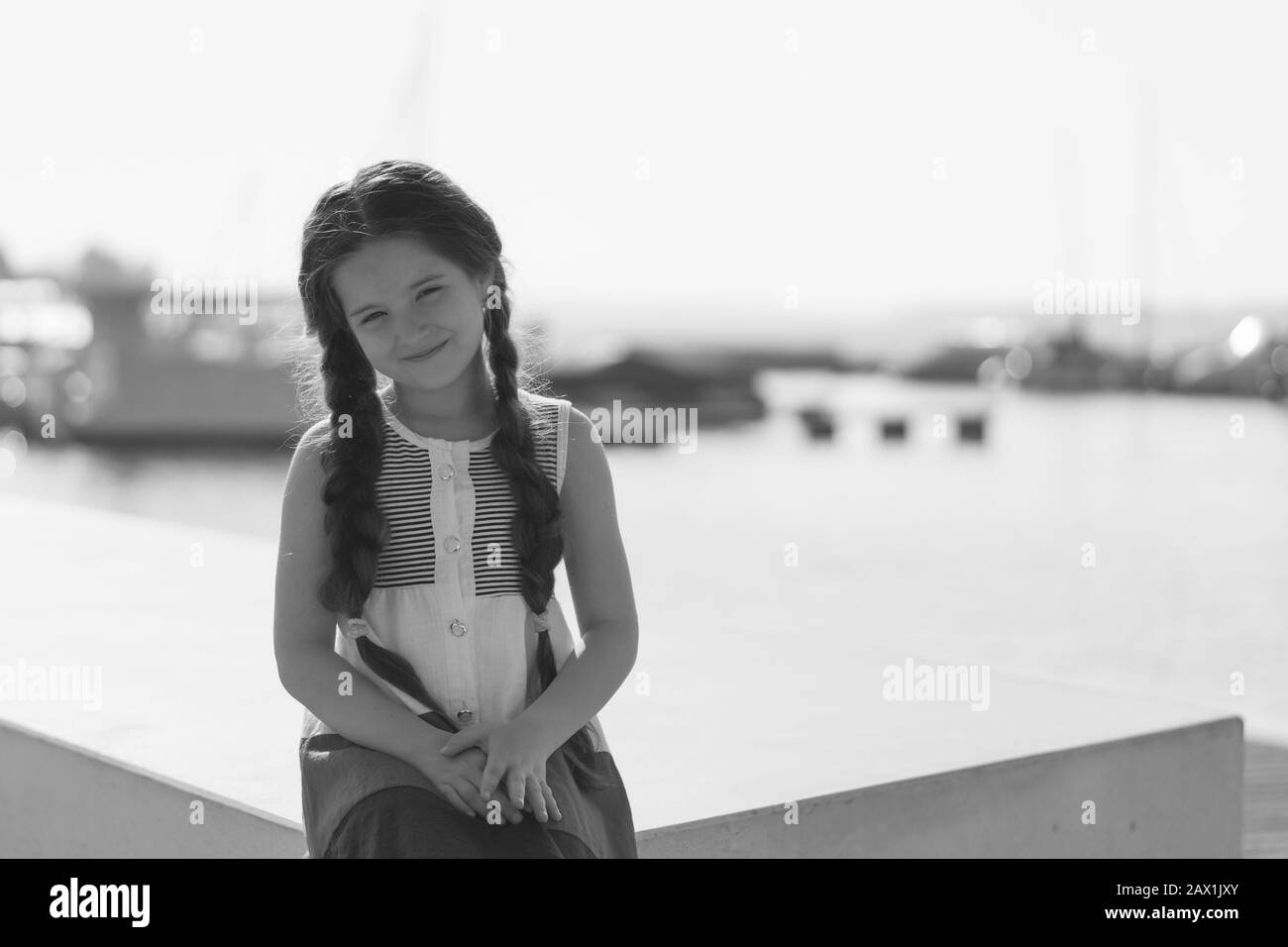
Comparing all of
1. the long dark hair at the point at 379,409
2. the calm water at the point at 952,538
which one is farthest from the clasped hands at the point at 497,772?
the calm water at the point at 952,538

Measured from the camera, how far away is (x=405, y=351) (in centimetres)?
211

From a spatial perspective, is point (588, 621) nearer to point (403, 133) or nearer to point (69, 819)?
point (69, 819)

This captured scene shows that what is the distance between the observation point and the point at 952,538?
20344mm

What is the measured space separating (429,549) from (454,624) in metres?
0.11

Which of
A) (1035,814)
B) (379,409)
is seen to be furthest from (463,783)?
(1035,814)

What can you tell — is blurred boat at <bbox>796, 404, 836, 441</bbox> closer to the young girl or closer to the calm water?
the calm water

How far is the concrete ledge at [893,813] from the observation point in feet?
8.95

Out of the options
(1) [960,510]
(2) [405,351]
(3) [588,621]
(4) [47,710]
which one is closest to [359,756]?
(3) [588,621]

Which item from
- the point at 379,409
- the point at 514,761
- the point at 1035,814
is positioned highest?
the point at 379,409

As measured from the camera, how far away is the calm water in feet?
34.4

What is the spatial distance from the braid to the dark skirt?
1.1 inches

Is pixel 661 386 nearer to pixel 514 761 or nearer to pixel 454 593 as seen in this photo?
pixel 454 593

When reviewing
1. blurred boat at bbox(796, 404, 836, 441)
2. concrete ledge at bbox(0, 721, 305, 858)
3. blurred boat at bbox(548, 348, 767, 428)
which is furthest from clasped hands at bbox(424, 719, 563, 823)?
blurred boat at bbox(548, 348, 767, 428)
